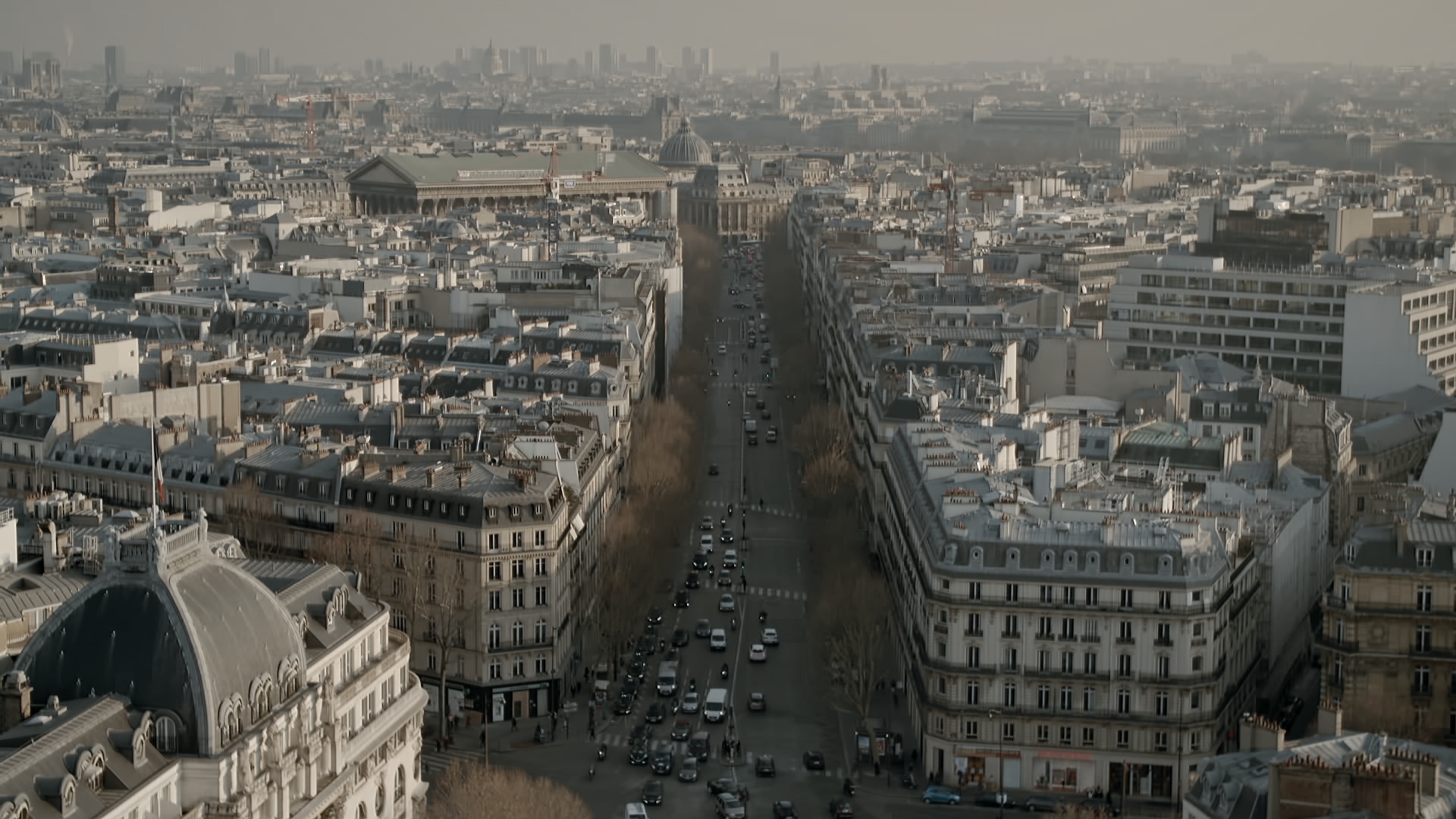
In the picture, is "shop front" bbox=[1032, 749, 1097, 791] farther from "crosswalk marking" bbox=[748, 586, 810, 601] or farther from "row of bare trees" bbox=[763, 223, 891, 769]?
"crosswalk marking" bbox=[748, 586, 810, 601]

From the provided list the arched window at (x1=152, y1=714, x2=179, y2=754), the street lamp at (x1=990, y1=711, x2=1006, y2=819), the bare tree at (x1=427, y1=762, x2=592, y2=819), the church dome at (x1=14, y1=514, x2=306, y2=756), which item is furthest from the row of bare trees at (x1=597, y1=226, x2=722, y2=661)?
the arched window at (x1=152, y1=714, x2=179, y2=754)

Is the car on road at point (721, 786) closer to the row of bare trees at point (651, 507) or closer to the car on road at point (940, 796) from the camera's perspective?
the car on road at point (940, 796)

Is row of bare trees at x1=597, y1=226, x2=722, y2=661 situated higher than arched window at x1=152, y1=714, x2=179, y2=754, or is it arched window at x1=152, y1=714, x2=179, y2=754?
arched window at x1=152, y1=714, x2=179, y2=754

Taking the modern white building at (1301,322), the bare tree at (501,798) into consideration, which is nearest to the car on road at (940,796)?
the bare tree at (501,798)

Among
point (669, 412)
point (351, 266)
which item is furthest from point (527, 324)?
point (351, 266)

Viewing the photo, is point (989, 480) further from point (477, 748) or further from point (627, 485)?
point (627, 485)

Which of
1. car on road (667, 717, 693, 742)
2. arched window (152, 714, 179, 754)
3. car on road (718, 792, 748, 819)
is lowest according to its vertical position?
car on road (667, 717, 693, 742)

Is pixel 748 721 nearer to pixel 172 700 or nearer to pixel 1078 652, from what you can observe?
pixel 1078 652

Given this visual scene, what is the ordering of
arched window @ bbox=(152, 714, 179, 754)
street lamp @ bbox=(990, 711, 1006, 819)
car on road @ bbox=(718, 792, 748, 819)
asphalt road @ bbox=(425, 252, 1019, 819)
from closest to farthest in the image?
arched window @ bbox=(152, 714, 179, 754) < car on road @ bbox=(718, 792, 748, 819) < asphalt road @ bbox=(425, 252, 1019, 819) < street lamp @ bbox=(990, 711, 1006, 819)
